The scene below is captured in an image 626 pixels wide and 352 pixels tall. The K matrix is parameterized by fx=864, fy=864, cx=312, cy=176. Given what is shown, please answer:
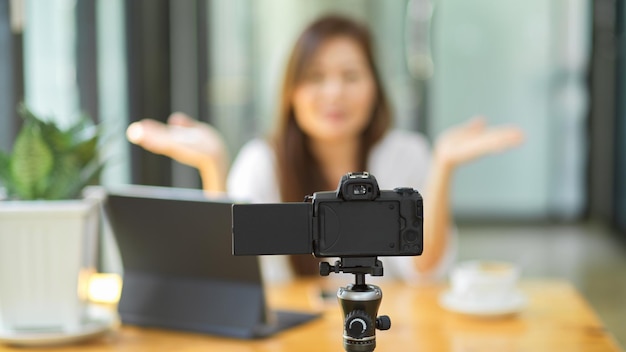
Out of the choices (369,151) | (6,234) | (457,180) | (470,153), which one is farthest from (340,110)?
(457,180)

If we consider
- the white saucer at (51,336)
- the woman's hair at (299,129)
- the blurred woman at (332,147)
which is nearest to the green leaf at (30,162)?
the white saucer at (51,336)

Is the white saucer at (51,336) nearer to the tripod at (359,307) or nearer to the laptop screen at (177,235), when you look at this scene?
the laptop screen at (177,235)

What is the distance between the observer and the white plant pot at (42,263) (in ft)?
5.06

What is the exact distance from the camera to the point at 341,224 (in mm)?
1089

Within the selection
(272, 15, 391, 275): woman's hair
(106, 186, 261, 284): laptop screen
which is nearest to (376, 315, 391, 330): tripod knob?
(106, 186, 261, 284): laptop screen

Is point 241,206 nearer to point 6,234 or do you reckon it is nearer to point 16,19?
point 6,234

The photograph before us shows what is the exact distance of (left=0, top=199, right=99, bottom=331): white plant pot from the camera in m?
1.54

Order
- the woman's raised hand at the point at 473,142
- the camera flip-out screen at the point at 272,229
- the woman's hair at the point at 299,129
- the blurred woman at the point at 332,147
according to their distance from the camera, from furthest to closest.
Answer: the woman's hair at the point at 299,129
the blurred woman at the point at 332,147
the woman's raised hand at the point at 473,142
the camera flip-out screen at the point at 272,229

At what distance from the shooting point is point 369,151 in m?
2.56

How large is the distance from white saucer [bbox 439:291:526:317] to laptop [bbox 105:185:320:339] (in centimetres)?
28

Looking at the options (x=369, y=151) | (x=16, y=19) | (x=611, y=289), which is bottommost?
(x=611, y=289)

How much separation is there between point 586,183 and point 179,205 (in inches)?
219

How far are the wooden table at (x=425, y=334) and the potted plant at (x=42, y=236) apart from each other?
0.23 ft

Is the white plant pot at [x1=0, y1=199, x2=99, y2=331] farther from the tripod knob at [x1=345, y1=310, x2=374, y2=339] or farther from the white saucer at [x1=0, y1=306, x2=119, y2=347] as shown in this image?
the tripod knob at [x1=345, y1=310, x2=374, y2=339]
